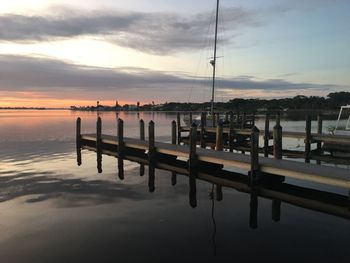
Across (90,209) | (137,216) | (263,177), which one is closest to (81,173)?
(90,209)

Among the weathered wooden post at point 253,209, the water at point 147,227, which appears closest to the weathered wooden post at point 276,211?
the water at point 147,227

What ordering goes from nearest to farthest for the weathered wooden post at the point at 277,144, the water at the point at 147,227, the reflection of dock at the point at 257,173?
the reflection of dock at the point at 257,173
the water at the point at 147,227
the weathered wooden post at the point at 277,144

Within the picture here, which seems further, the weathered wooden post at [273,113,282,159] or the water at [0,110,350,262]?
the weathered wooden post at [273,113,282,159]

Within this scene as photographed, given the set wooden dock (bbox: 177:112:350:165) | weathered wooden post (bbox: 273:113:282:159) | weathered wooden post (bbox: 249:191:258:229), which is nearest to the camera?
weathered wooden post (bbox: 249:191:258:229)

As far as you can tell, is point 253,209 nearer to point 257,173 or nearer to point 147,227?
point 257,173

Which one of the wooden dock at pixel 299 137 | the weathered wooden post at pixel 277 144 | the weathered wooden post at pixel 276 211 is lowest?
the weathered wooden post at pixel 276 211

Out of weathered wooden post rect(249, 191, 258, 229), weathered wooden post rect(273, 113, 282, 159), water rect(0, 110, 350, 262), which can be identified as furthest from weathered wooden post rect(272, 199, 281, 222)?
weathered wooden post rect(273, 113, 282, 159)

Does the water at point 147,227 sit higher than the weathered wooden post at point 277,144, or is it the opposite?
the weathered wooden post at point 277,144

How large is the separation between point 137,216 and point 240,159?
13.3 feet

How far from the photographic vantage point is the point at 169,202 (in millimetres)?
14461

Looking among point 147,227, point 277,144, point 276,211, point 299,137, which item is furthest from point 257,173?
point 299,137

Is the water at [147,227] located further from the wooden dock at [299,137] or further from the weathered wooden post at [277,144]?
the wooden dock at [299,137]

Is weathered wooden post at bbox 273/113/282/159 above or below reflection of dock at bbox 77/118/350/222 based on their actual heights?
above

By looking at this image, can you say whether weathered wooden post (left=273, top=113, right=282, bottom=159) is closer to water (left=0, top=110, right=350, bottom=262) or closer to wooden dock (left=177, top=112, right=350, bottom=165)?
wooden dock (left=177, top=112, right=350, bottom=165)
